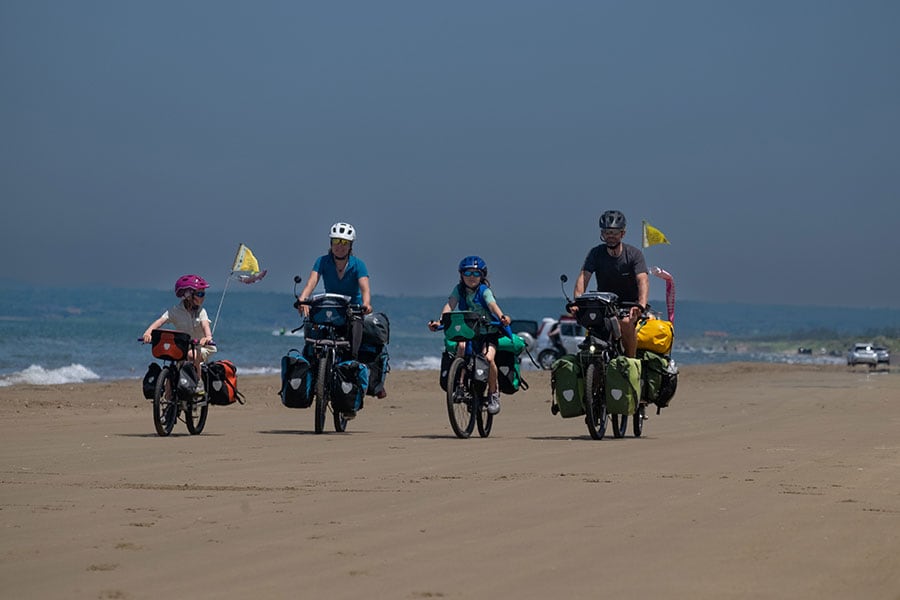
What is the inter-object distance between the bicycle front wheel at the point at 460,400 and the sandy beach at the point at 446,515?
0.29 m

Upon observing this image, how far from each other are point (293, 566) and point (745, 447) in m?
6.87

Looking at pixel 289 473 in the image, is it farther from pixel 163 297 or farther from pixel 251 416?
pixel 163 297

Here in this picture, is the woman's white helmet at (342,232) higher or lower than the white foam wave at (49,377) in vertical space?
higher

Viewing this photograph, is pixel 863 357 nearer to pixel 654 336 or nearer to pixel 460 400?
pixel 654 336

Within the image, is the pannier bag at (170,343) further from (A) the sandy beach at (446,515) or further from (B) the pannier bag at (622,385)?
(B) the pannier bag at (622,385)

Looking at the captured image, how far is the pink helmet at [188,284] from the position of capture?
13.5 m

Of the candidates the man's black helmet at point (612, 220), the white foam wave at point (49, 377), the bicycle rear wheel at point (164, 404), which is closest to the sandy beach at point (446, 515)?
the bicycle rear wheel at point (164, 404)

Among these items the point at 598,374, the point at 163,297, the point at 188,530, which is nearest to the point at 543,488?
the point at 188,530

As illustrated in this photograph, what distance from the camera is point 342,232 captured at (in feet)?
45.3

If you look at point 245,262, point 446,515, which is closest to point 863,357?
point 245,262

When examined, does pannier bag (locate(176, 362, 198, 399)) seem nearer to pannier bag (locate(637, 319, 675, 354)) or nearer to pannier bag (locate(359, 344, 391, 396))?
pannier bag (locate(359, 344, 391, 396))

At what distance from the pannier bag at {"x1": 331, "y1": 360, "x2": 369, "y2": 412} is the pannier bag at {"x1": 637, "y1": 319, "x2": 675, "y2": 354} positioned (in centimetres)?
258

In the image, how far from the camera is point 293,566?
5.88m

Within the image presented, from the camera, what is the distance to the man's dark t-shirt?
1302 centimetres
